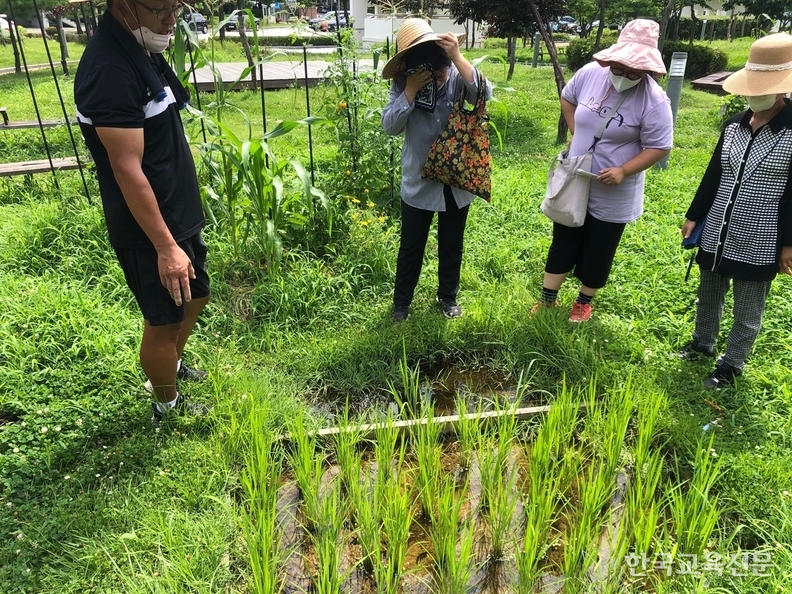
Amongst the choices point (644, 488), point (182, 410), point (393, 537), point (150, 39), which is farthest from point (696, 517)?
point (150, 39)

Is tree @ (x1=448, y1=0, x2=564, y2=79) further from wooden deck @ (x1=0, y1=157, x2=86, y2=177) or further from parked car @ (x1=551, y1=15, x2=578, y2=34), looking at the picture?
wooden deck @ (x1=0, y1=157, x2=86, y2=177)

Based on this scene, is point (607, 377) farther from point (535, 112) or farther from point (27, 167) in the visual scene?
point (535, 112)

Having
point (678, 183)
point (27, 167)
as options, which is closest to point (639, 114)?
point (678, 183)

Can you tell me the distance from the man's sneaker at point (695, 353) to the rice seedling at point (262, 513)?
6.59 ft

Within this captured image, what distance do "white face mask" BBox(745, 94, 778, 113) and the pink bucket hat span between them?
37 cm

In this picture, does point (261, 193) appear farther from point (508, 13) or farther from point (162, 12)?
point (508, 13)

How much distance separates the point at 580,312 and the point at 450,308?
0.71 metres

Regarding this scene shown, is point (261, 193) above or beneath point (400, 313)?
above

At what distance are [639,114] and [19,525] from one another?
2.93 m

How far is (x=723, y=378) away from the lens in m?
2.57

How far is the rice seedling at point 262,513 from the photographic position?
1653 mm

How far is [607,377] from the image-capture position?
2.59 m

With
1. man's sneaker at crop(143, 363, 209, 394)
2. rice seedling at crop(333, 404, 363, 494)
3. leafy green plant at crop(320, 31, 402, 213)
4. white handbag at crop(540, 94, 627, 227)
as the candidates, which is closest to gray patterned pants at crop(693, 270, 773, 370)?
white handbag at crop(540, 94, 627, 227)

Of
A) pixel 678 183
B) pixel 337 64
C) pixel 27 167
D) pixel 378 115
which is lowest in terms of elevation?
pixel 678 183
